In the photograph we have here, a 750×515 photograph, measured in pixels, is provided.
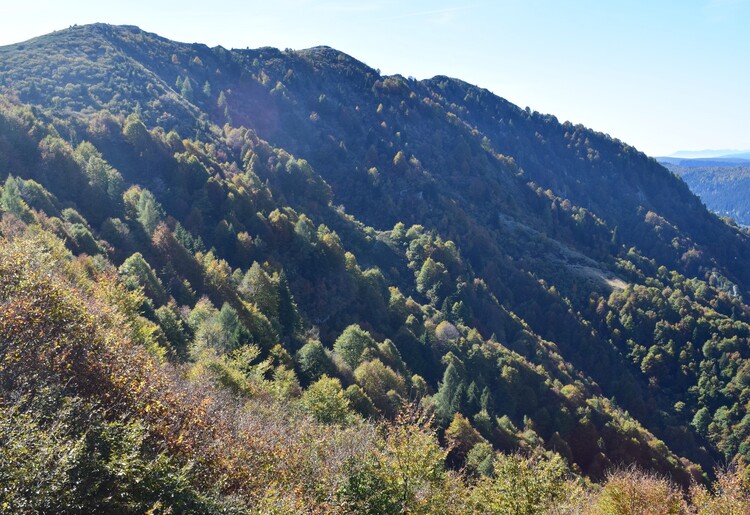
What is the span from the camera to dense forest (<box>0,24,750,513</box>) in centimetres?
2027

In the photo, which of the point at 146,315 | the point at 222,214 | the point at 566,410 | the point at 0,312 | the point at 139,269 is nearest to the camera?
the point at 0,312

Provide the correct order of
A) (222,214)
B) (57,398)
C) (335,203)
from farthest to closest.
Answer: (335,203) → (222,214) → (57,398)

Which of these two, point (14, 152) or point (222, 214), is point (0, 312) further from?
point (222, 214)

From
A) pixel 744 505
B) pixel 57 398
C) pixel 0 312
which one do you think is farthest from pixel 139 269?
pixel 744 505

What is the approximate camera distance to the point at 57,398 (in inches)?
739

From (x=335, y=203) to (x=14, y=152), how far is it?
11146 centimetres

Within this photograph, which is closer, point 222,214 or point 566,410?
point 566,410

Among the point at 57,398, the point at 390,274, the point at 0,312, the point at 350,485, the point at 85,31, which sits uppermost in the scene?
the point at 85,31

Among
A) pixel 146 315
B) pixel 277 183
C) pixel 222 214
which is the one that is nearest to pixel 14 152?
pixel 222 214

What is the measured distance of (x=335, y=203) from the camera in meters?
181

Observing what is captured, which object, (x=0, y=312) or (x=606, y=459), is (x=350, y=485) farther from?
(x=606, y=459)

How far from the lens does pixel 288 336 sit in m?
73.4

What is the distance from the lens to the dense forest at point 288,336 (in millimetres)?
20266

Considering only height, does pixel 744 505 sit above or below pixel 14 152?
below
